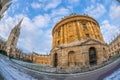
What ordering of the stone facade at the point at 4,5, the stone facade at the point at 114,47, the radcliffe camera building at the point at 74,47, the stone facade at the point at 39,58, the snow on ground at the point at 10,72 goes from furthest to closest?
the stone facade at the point at 4,5, the snow on ground at the point at 10,72, the stone facade at the point at 39,58, the radcliffe camera building at the point at 74,47, the stone facade at the point at 114,47

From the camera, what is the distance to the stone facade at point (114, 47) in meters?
2.57

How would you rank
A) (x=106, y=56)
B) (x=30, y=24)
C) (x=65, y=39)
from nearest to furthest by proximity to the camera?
(x=106, y=56) < (x=65, y=39) < (x=30, y=24)

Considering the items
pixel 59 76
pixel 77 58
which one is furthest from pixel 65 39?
pixel 59 76

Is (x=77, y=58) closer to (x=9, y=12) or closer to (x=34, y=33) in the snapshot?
(x=34, y=33)

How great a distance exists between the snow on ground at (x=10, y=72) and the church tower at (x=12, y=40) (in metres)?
0.17

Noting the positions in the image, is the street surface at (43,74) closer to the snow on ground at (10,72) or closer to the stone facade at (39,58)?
the snow on ground at (10,72)

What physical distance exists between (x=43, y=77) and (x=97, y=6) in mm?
1282

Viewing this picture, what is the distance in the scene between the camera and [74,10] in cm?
296

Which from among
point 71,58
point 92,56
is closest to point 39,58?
point 71,58

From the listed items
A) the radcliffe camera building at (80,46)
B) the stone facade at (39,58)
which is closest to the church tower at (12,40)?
the stone facade at (39,58)

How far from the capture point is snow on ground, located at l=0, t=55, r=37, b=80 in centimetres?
302

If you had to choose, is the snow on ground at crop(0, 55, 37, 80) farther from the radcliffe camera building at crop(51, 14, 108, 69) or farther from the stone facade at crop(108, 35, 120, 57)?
the stone facade at crop(108, 35, 120, 57)

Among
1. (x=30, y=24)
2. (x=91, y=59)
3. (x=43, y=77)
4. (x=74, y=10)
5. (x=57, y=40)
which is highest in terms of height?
(x=74, y=10)

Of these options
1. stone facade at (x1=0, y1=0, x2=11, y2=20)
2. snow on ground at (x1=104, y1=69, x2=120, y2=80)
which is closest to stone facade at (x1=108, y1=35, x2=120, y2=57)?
snow on ground at (x1=104, y1=69, x2=120, y2=80)
